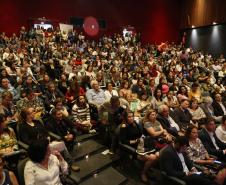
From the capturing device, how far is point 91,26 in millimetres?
14461

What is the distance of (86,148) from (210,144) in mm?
1809

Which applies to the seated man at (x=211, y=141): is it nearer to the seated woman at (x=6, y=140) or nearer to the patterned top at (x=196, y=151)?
the patterned top at (x=196, y=151)

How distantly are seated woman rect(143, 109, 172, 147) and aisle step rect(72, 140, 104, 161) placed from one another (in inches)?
31.7

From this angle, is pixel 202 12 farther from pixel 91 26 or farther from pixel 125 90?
pixel 125 90

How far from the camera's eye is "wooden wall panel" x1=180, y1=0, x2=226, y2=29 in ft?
46.3

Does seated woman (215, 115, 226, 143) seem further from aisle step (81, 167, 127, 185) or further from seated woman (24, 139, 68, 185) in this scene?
seated woman (24, 139, 68, 185)

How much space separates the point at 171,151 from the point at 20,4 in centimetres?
1129

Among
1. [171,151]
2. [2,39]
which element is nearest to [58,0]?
[2,39]

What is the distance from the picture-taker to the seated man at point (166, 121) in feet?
15.0

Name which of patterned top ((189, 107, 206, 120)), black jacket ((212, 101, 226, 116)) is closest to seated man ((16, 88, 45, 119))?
patterned top ((189, 107, 206, 120))

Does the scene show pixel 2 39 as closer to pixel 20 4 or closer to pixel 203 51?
pixel 20 4

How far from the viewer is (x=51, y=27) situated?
43.3 feet

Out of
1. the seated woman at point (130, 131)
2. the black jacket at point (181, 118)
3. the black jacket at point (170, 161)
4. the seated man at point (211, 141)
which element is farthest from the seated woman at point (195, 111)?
the black jacket at point (170, 161)

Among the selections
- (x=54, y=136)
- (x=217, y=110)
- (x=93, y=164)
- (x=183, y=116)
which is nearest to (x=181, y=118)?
(x=183, y=116)
